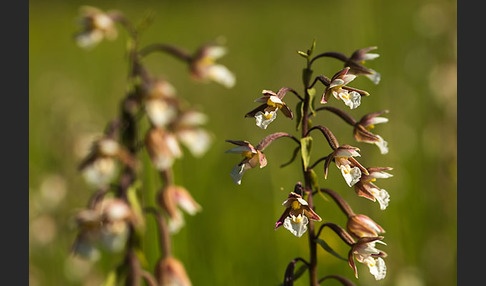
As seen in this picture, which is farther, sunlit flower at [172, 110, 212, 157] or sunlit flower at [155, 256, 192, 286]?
sunlit flower at [172, 110, 212, 157]

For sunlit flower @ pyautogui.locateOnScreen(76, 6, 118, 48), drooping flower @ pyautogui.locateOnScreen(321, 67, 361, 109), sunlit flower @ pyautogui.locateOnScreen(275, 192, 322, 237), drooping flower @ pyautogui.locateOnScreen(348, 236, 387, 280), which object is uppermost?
sunlit flower @ pyautogui.locateOnScreen(76, 6, 118, 48)

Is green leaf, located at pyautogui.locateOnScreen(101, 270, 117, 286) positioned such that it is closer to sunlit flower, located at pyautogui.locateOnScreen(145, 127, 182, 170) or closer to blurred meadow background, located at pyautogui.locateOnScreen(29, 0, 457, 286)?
blurred meadow background, located at pyautogui.locateOnScreen(29, 0, 457, 286)

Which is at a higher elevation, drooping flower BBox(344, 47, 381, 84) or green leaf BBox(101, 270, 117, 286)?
drooping flower BBox(344, 47, 381, 84)

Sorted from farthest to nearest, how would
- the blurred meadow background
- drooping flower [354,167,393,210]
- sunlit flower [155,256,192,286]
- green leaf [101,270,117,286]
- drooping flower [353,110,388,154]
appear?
the blurred meadow background, sunlit flower [155,256,192,286], green leaf [101,270,117,286], drooping flower [353,110,388,154], drooping flower [354,167,393,210]

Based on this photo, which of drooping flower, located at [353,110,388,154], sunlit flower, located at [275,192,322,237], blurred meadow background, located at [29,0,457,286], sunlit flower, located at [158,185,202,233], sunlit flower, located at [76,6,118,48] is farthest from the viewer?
blurred meadow background, located at [29,0,457,286]

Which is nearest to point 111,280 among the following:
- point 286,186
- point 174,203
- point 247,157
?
point 174,203

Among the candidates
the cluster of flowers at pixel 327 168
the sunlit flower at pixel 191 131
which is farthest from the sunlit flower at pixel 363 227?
the sunlit flower at pixel 191 131

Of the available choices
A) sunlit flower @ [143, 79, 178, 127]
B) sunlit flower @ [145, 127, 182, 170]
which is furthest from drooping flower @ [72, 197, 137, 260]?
sunlit flower @ [143, 79, 178, 127]

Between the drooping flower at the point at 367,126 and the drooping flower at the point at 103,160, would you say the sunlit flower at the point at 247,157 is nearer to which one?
the drooping flower at the point at 367,126
